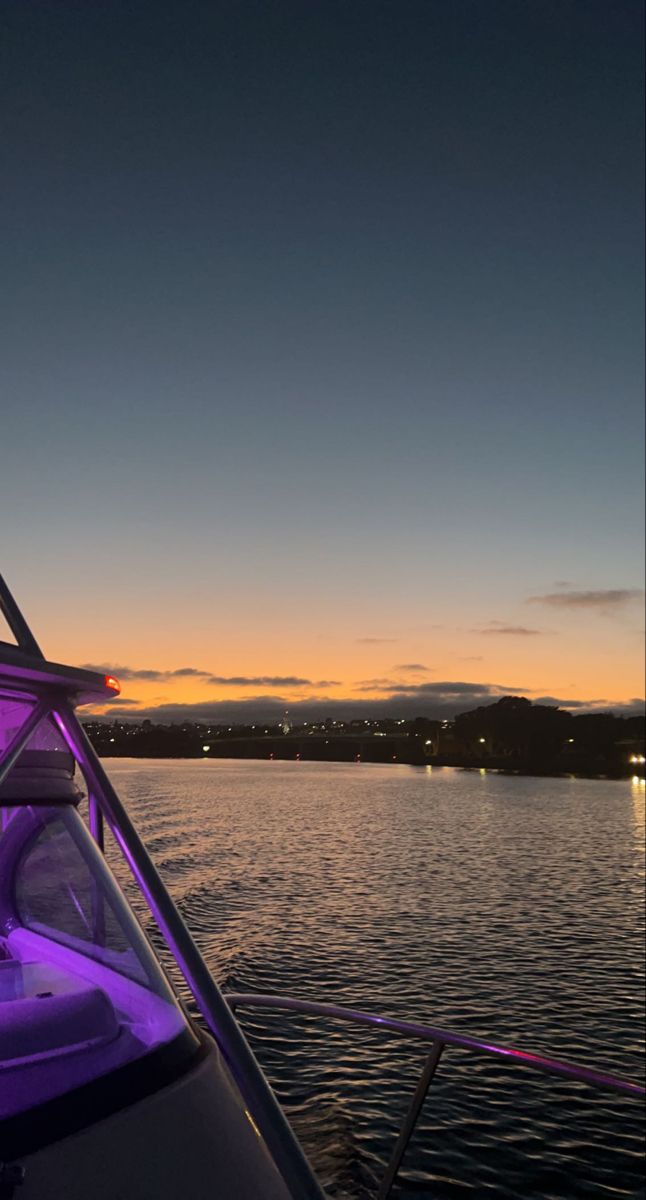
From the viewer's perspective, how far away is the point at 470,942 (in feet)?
103

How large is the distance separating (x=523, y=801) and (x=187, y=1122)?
13388 centimetres

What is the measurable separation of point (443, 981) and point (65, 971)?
2399 centimetres

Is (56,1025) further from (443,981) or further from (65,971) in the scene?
(443,981)

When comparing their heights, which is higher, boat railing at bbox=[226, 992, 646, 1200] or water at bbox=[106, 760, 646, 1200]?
boat railing at bbox=[226, 992, 646, 1200]

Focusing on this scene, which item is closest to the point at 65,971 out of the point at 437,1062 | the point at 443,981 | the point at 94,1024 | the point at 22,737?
the point at 94,1024

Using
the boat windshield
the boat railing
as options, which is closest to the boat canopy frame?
the boat windshield

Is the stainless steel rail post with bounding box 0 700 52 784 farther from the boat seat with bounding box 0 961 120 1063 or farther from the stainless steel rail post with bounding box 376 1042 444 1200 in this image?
the stainless steel rail post with bounding box 376 1042 444 1200

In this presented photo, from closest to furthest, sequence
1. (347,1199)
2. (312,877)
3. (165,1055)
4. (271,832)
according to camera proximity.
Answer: (165,1055)
(347,1199)
(312,877)
(271,832)

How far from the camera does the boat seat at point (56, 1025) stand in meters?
2.83

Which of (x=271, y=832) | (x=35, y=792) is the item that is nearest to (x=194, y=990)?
(x=35, y=792)

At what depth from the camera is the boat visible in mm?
2613

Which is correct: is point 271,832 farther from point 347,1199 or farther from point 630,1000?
point 347,1199

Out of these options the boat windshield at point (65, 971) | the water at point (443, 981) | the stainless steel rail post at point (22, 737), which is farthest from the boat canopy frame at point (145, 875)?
the water at point (443, 981)

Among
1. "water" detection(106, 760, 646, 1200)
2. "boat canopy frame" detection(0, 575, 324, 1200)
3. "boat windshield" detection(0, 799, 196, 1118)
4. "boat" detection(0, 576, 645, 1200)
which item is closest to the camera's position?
"boat" detection(0, 576, 645, 1200)
